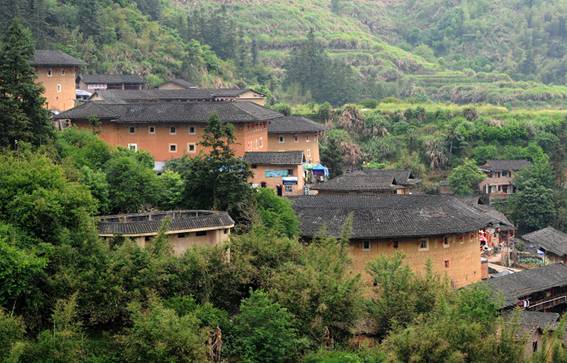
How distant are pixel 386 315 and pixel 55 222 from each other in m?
7.77

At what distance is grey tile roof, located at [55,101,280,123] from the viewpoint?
35375 millimetres

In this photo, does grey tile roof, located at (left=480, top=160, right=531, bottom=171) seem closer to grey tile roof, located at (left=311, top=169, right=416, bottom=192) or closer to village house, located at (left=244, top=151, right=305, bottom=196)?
grey tile roof, located at (left=311, top=169, right=416, bottom=192)

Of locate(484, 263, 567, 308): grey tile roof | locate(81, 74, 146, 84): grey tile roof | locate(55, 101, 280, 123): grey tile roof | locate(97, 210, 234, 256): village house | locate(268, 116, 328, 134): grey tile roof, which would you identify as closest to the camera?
locate(97, 210, 234, 256): village house

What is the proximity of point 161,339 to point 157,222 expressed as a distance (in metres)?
4.58

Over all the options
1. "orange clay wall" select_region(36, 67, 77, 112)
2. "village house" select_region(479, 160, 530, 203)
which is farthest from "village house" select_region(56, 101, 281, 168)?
"village house" select_region(479, 160, 530, 203)

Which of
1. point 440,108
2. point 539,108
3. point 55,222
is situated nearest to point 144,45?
point 440,108

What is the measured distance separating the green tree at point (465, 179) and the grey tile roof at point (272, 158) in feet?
46.6

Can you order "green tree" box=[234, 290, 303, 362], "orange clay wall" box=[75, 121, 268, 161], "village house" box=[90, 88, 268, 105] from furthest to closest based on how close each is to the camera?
"village house" box=[90, 88, 268, 105], "orange clay wall" box=[75, 121, 268, 161], "green tree" box=[234, 290, 303, 362]

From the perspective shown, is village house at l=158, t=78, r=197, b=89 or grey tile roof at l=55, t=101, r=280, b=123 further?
village house at l=158, t=78, r=197, b=89

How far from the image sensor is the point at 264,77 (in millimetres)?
69562

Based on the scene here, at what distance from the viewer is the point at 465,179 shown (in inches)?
1865

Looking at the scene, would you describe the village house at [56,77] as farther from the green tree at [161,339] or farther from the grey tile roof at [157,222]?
the green tree at [161,339]

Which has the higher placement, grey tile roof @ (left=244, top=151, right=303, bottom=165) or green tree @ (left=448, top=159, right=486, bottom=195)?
grey tile roof @ (left=244, top=151, right=303, bottom=165)

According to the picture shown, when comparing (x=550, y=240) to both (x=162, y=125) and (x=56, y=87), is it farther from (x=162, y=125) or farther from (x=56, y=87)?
(x=56, y=87)
